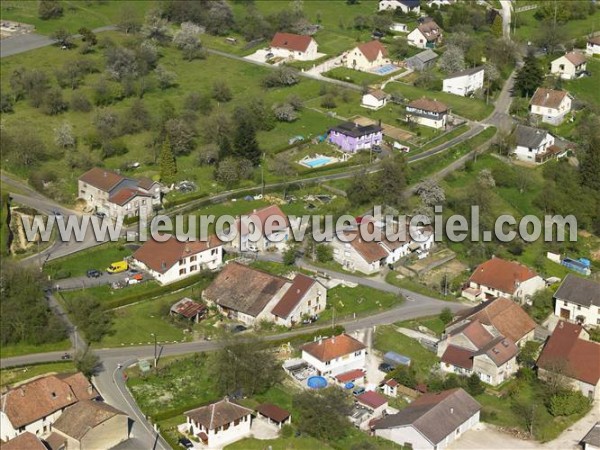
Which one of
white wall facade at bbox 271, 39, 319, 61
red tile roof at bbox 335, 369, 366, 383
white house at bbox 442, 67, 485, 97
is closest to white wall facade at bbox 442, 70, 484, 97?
white house at bbox 442, 67, 485, 97

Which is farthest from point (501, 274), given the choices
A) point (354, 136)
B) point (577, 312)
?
point (354, 136)

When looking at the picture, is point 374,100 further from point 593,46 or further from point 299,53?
point 593,46

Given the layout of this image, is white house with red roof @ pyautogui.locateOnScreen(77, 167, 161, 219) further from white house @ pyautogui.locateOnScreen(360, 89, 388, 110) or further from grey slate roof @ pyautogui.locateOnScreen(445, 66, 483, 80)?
grey slate roof @ pyautogui.locateOnScreen(445, 66, 483, 80)

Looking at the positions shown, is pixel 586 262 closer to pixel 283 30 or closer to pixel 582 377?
pixel 582 377

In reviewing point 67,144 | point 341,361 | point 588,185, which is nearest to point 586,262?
point 588,185

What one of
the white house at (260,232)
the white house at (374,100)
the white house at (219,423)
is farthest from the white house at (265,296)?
the white house at (374,100)

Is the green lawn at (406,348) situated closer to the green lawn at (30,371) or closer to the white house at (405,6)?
the green lawn at (30,371)
